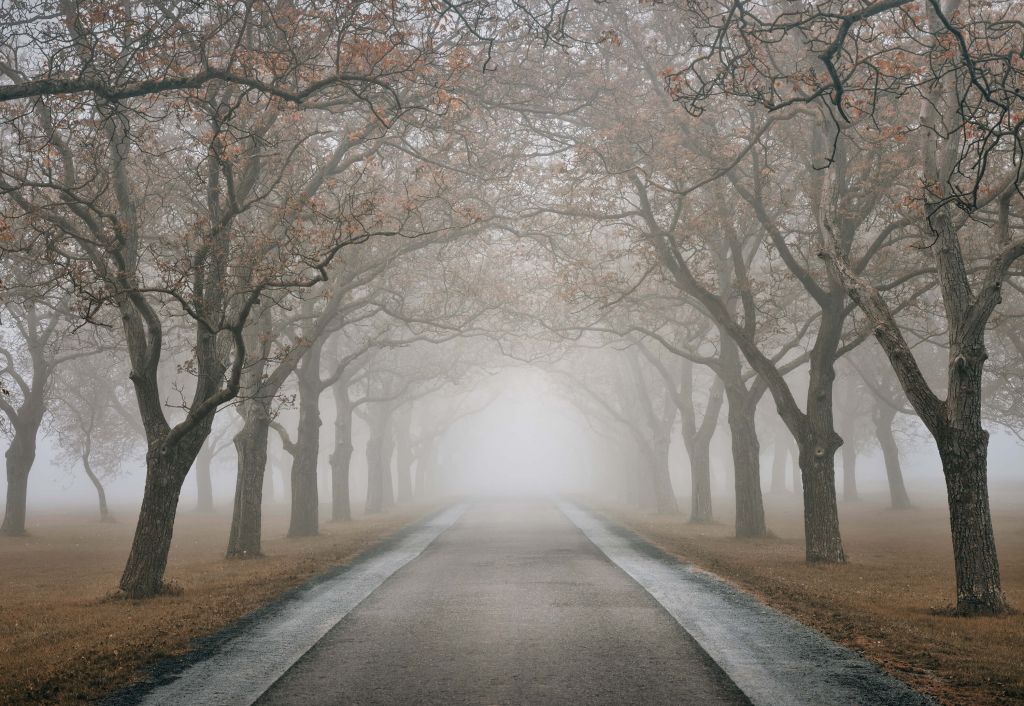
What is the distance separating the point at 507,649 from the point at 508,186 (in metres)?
16.2

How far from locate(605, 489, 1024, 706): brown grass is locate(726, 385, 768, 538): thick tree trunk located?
844 mm

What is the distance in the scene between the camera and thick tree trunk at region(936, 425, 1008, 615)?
1033 centimetres

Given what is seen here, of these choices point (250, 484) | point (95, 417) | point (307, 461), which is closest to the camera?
point (250, 484)

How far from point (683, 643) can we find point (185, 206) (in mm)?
17918

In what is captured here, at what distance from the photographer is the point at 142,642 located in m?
8.55

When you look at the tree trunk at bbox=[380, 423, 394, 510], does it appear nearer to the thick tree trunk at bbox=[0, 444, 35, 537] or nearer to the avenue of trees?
the avenue of trees

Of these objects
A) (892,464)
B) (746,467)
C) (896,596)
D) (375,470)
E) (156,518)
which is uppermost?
(746,467)

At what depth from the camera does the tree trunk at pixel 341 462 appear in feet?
109

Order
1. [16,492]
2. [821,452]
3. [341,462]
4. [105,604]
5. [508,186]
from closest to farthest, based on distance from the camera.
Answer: [105,604] → [821,452] → [508,186] → [16,492] → [341,462]

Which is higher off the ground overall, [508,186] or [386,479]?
[508,186]

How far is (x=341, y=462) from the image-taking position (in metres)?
34.3

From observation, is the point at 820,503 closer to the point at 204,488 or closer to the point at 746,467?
the point at 746,467

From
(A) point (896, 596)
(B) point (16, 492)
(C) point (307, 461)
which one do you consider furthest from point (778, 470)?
(B) point (16, 492)

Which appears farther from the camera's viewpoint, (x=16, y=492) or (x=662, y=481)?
(x=662, y=481)
